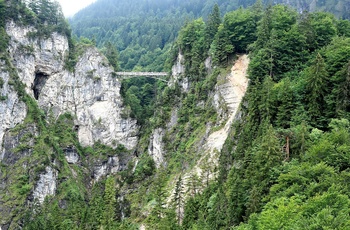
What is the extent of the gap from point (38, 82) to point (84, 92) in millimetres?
9910

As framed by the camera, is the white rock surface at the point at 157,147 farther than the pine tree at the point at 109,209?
Yes

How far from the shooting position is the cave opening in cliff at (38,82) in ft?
286

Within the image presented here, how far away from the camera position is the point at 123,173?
258 ft

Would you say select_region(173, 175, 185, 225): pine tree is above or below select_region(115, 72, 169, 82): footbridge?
below

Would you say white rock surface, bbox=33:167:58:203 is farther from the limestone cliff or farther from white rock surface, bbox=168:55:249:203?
white rock surface, bbox=168:55:249:203

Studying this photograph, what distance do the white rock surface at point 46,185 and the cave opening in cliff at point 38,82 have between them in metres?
20.2

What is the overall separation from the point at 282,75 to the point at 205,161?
1430cm

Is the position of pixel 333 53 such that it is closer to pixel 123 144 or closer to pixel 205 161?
pixel 205 161

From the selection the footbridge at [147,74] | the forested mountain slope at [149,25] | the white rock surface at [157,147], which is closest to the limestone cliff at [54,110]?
the footbridge at [147,74]

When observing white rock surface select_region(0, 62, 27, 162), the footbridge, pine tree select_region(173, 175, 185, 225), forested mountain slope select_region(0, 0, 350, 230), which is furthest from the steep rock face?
pine tree select_region(173, 175, 185, 225)

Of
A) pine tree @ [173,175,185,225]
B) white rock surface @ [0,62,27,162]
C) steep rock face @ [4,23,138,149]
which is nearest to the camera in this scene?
pine tree @ [173,175,185,225]

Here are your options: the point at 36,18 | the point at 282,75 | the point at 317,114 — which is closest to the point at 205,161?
the point at 282,75

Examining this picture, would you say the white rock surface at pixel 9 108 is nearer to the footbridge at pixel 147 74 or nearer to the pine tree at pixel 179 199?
the footbridge at pixel 147 74

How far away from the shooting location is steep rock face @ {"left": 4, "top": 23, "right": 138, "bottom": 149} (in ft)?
284
